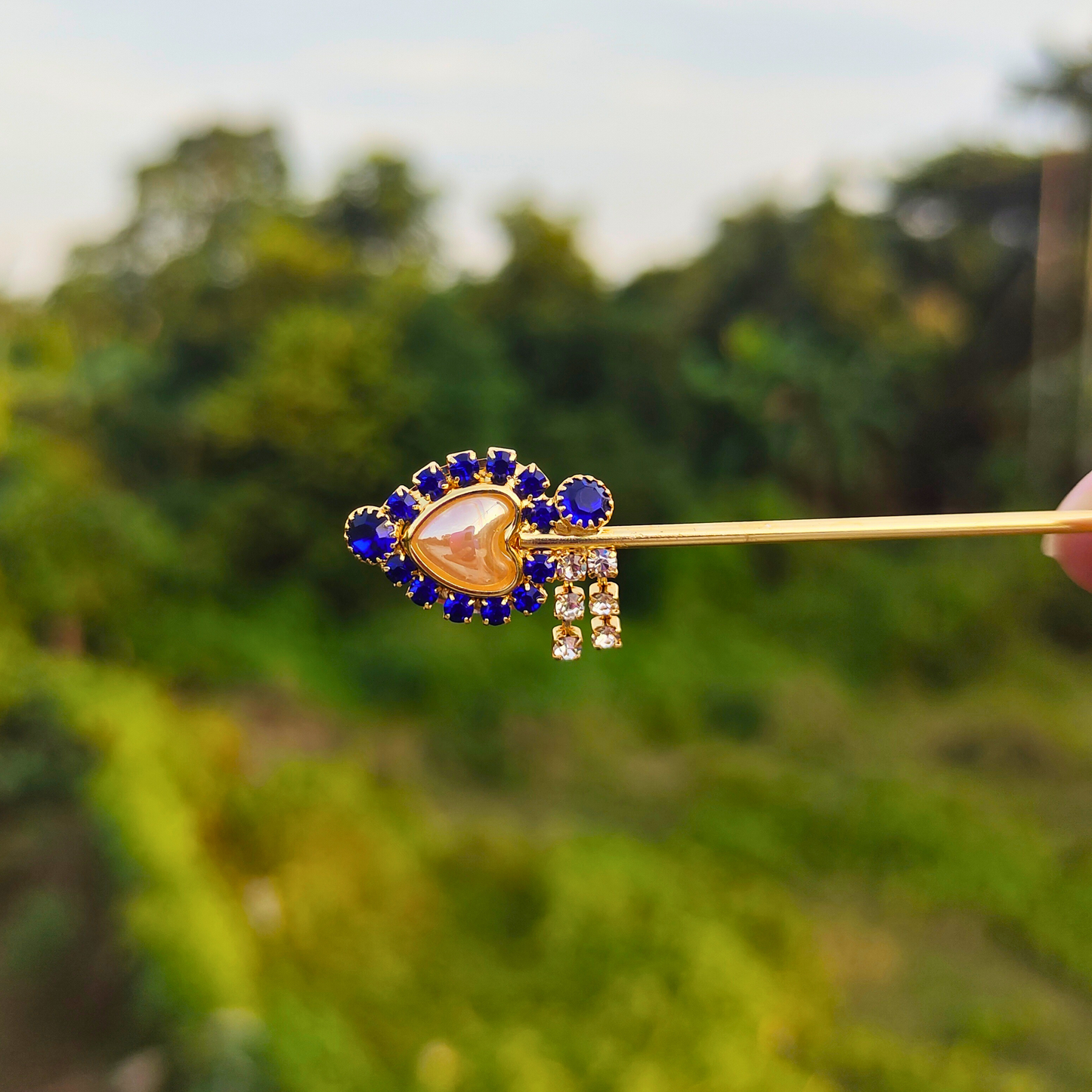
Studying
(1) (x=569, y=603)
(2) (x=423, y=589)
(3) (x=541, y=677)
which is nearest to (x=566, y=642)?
(1) (x=569, y=603)

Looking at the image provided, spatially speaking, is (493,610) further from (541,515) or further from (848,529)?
(848,529)

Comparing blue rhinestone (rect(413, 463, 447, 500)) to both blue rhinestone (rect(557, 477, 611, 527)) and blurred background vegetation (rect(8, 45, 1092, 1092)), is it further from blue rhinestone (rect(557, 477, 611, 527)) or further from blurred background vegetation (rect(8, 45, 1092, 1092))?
blurred background vegetation (rect(8, 45, 1092, 1092))

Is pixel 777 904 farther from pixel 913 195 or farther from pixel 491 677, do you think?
pixel 913 195

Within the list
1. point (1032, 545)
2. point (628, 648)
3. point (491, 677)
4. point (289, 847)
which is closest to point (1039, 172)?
point (1032, 545)

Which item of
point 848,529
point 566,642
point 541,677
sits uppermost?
point 848,529

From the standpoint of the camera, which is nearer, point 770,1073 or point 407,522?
point 407,522
